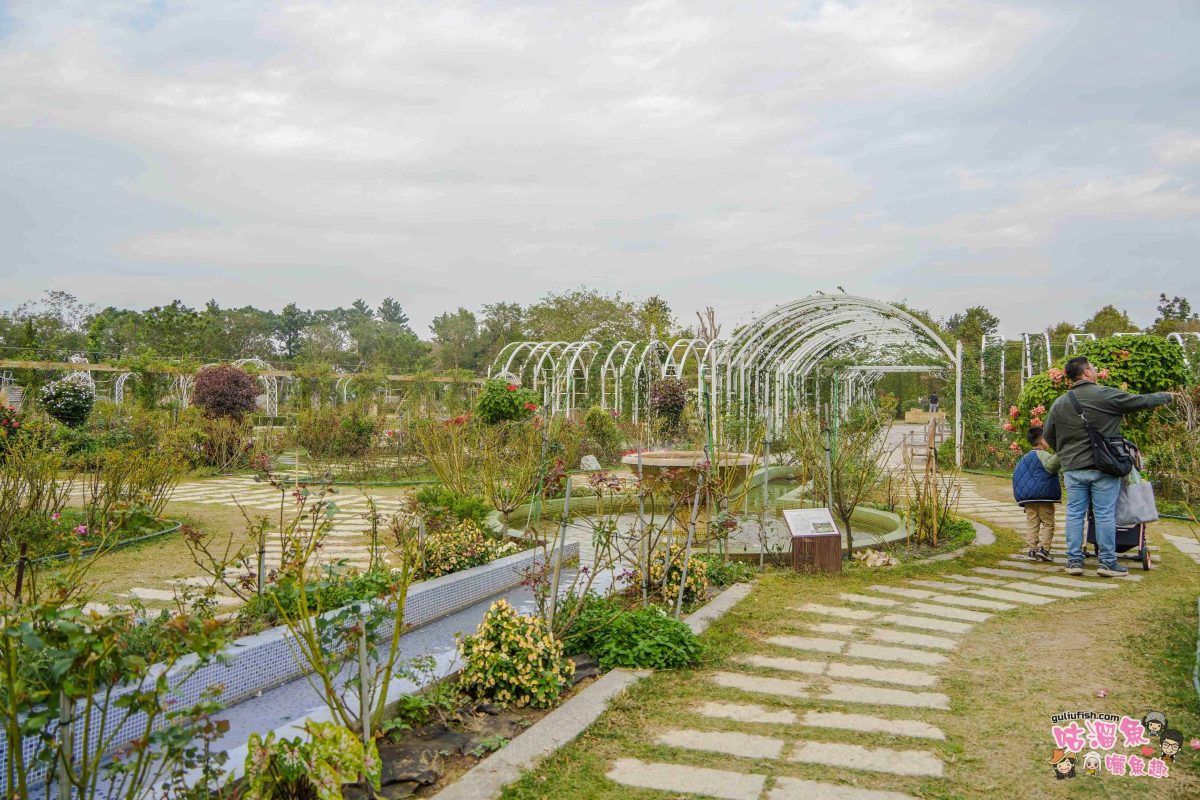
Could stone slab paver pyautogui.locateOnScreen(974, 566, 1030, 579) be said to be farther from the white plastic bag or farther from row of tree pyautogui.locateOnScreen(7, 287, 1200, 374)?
row of tree pyautogui.locateOnScreen(7, 287, 1200, 374)

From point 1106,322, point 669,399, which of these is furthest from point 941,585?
point 1106,322

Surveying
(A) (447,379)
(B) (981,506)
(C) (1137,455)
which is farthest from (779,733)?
(A) (447,379)

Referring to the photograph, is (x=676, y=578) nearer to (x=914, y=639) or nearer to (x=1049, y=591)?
(x=914, y=639)

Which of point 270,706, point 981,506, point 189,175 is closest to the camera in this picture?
point 270,706

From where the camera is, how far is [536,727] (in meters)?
2.95

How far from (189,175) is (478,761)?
51.4 feet

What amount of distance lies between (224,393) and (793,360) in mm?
10641

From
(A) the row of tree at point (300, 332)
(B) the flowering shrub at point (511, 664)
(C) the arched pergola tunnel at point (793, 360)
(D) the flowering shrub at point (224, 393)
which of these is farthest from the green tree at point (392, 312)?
(B) the flowering shrub at point (511, 664)

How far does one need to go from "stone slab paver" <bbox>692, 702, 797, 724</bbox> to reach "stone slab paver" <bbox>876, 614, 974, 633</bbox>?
162 cm

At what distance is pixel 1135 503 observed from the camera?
18.8 feet

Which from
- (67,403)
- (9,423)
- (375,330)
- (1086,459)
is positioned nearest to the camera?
(1086,459)

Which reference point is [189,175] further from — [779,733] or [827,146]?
[779,733]

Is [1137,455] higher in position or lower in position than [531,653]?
higher

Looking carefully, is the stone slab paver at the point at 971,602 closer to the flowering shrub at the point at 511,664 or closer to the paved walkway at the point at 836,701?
the paved walkway at the point at 836,701
